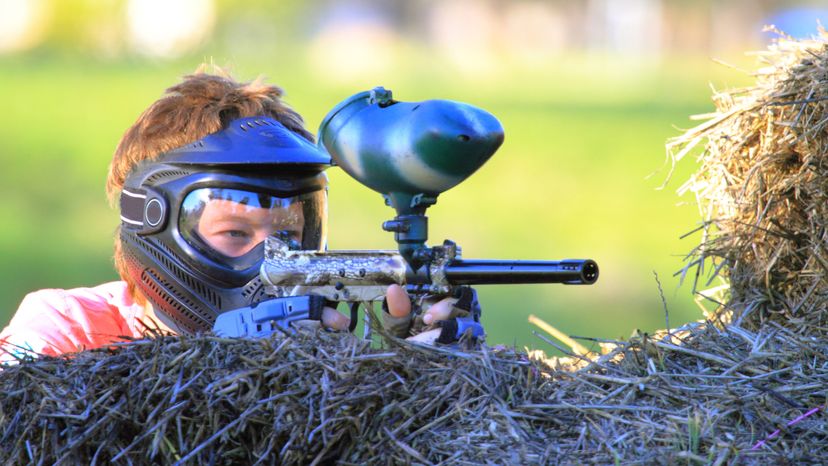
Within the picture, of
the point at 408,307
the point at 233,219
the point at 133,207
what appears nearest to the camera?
the point at 408,307

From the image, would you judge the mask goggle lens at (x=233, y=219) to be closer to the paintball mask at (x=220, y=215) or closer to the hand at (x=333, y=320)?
A: the paintball mask at (x=220, y=215)

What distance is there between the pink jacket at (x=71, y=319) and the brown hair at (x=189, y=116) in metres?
0.10

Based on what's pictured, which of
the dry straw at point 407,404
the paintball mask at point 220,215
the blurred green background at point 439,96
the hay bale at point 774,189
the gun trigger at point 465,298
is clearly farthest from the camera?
the blurred green background at point 439,96

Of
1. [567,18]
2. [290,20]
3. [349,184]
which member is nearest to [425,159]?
[349,184]

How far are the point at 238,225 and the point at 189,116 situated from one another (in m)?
0.60

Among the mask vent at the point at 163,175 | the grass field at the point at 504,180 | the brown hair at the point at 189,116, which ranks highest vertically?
the brown hair at the point at 189,116

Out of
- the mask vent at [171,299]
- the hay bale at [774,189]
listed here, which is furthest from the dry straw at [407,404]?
the mask vent at [171,299]

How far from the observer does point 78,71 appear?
1684 cm

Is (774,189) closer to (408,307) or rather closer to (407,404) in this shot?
(408,307)

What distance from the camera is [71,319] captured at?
453cm

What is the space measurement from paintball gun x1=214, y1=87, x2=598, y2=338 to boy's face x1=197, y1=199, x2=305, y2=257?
1.79 ft

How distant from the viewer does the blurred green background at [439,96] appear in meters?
13.3

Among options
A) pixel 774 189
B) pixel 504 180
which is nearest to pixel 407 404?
pixel 774 189

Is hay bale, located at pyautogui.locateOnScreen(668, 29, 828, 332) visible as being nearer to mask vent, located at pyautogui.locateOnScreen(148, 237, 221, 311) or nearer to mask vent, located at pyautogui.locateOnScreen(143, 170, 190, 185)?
mask vent, located at pyautogui.locateOnScreen(148, 237, 221, 311)
